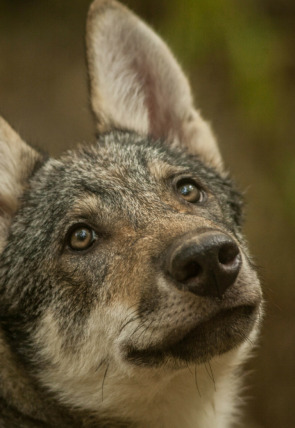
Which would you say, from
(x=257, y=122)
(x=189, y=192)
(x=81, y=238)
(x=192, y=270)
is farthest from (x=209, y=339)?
(x=257, y=122)

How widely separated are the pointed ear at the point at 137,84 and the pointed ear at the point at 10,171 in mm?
788

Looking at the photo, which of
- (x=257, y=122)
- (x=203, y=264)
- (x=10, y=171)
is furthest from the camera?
(x=257, y=122)

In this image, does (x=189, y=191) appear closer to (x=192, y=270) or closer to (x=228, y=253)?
(x=228, y=253)

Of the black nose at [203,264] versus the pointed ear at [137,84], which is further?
the pointed ear at [137,84]

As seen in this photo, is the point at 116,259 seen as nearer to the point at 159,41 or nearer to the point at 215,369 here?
the point at 215,369

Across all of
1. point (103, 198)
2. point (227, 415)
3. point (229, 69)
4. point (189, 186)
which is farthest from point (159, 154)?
point (229, 69)

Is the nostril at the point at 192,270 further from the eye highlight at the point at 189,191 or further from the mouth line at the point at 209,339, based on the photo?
the eye highlight at the point at 189,191

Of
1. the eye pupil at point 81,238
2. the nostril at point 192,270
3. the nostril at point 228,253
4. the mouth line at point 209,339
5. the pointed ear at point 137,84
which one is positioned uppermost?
the pointed ear at point 137,84

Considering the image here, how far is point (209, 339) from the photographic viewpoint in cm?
368

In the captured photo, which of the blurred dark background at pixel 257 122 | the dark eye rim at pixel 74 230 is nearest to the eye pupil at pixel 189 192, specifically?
the dark eye rim at pixel 74 230

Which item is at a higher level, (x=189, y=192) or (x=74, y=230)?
(x=189, y=192)

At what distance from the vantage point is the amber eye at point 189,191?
15.3 feet

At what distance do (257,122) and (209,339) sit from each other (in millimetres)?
4477

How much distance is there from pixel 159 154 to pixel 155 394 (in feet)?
5.79
